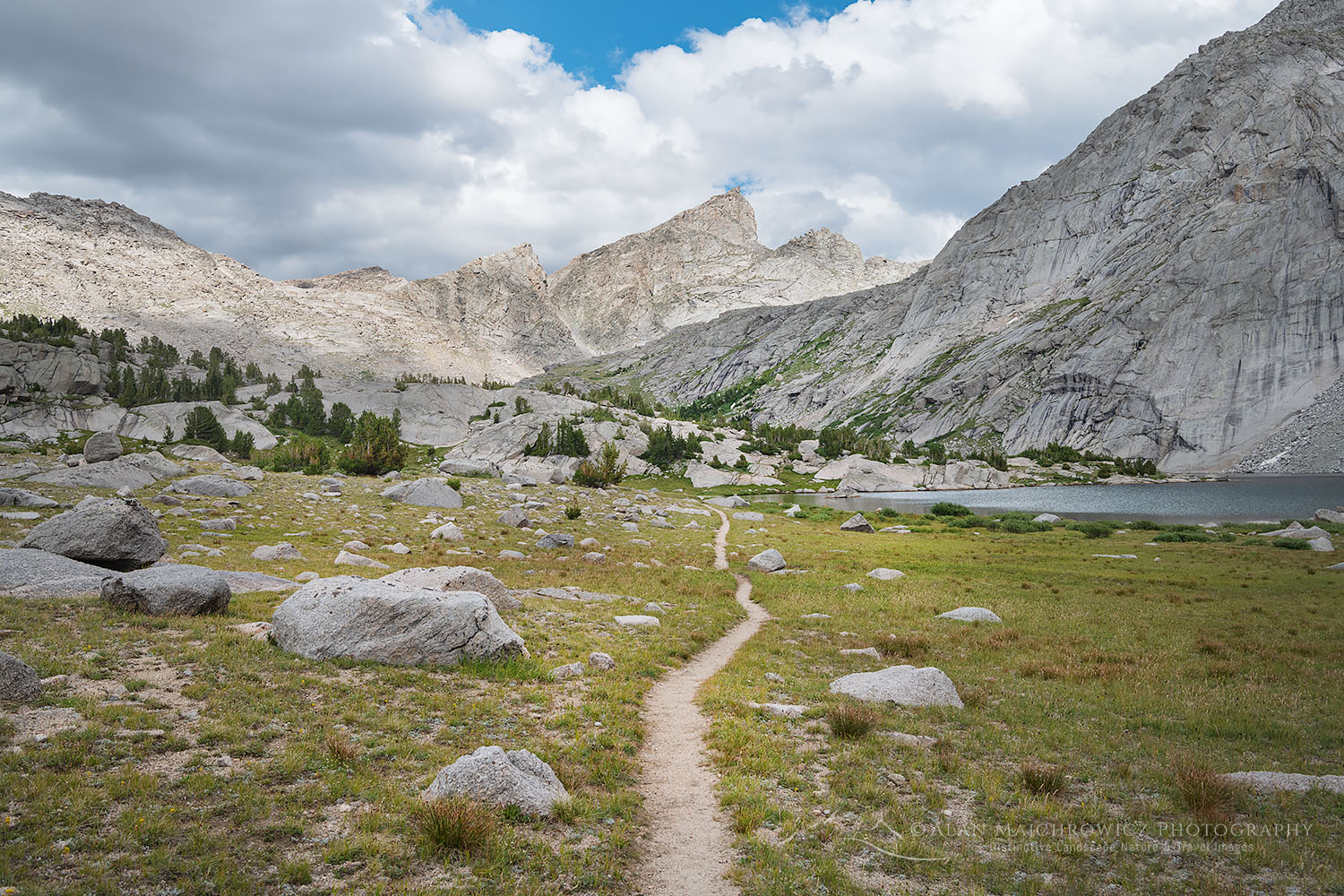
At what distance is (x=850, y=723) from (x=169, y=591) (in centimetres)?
1933

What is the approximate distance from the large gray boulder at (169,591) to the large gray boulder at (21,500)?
2284cm

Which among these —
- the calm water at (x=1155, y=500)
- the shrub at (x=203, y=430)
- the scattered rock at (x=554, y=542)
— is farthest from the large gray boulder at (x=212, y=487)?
the shrub at (x=203, y=430)

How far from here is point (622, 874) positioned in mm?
8641

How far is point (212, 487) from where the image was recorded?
43.7 m

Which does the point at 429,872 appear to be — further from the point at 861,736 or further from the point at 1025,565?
the point at 1025,565

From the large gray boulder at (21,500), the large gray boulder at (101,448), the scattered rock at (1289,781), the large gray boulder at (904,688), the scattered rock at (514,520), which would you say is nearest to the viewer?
the scattered rock at (1289,781)

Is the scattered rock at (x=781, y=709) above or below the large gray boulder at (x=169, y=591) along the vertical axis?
below

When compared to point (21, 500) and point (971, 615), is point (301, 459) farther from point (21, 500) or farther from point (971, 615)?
point (971, 615)

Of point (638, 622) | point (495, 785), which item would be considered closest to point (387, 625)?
point (495, 785)

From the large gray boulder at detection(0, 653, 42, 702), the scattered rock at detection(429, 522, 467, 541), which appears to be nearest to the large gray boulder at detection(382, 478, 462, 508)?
the scattered rock at detection(429, 522, 467, 541)

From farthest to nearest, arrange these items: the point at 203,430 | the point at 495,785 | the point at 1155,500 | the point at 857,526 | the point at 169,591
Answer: the point at 203,430
the point at 1155,500
the point at 857,526
the point at 169,591
the point at 495,785

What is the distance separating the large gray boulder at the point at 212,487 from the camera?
1650 inches

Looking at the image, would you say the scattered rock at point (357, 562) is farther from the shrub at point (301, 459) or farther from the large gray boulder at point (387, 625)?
the shrub at point (301, 459)

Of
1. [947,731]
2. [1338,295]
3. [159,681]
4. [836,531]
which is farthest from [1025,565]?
[1338,295]
